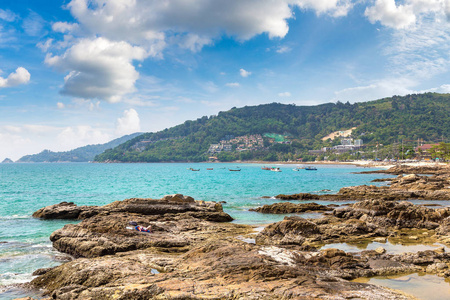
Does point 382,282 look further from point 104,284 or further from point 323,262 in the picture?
point 104,284

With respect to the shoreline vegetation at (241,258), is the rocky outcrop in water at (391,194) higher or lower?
lower

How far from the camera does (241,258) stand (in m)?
9.18

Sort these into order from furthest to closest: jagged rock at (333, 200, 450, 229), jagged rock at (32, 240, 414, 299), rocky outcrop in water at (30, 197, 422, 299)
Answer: jagged rock at (333, 200, 450, 229) → rocky outcrop in water at (30, 197, 422, 299) → jagged rock at (32, 240, 414, 299)

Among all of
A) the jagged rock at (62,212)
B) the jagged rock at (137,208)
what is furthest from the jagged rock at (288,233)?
the jagged rock at (62,212)

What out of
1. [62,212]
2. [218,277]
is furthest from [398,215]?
[62,212]

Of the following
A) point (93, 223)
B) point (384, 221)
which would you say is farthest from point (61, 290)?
point (384, 221)

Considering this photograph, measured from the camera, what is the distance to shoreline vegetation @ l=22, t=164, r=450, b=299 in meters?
7.80

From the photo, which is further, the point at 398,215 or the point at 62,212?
the point at 62,212

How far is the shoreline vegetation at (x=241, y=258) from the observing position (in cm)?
780

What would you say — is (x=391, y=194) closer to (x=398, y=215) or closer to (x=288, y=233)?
(x=398, y=215)

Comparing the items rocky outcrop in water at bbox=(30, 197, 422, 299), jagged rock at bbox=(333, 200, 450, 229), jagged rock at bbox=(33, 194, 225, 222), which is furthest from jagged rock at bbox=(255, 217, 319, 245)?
jagged rock at bbox=(33, 194, 225, 222)

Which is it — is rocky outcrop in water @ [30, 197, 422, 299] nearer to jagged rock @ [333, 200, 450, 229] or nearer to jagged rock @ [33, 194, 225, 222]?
jagged rock @ [333, 200, 450, 229]

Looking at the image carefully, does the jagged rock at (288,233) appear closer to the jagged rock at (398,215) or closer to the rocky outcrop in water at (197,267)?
the rocky outcrop in water at (197,267)

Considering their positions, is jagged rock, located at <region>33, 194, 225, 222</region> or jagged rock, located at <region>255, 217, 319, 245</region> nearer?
jagged rock, located at <region>255, 217, 319, 245</region>
